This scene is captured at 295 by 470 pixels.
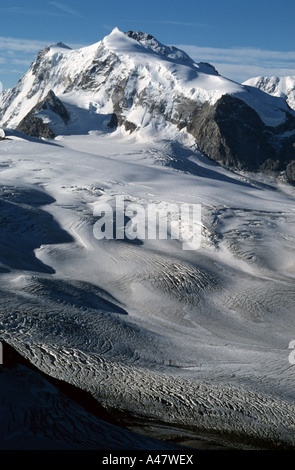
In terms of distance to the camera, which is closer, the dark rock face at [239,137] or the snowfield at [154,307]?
the snowfield at [154,307]

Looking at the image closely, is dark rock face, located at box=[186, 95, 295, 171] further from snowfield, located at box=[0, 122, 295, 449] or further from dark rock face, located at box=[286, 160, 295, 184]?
snowfield, located at box=[0, 122, 295, 449]

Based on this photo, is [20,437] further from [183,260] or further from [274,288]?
[183,260]

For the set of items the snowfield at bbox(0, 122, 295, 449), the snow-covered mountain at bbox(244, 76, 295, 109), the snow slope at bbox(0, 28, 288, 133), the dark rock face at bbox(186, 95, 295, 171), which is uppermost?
the snow-covered mountain at bbox(244, 76, 295, 109)

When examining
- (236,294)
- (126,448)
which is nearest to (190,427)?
(126,448)

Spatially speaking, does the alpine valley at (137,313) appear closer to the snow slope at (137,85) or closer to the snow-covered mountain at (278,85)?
the snow slope at (137,85)

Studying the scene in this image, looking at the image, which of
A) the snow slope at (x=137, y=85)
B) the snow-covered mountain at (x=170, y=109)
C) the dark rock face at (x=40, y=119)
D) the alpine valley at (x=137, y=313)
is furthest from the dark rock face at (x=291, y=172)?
the dark rock face at (x=40, y=119)

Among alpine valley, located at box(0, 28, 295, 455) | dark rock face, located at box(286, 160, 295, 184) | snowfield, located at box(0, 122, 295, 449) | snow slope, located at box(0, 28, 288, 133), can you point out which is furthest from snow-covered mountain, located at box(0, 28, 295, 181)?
snowfield, located at box(0, 122, 295, 449)
